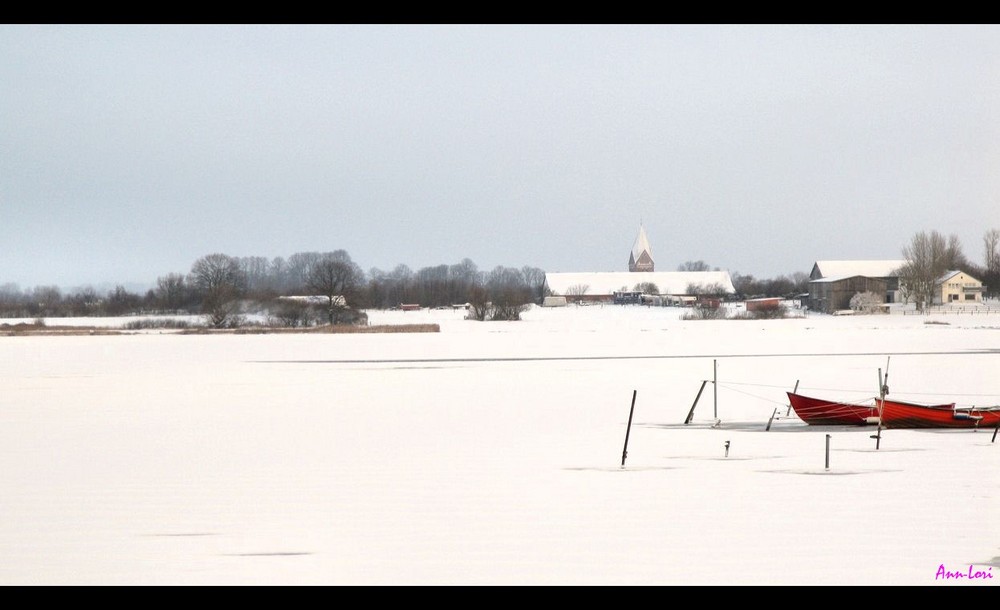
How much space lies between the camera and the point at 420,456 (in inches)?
472

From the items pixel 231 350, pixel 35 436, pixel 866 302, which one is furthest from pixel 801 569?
pixel 866 302

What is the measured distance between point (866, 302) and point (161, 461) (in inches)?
2714

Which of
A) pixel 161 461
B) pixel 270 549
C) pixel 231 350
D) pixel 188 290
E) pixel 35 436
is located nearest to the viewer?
pixel 270 549

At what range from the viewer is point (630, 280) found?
11019 centimetres

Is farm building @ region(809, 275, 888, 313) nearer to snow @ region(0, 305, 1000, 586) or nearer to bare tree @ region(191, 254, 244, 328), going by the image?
bare tree @ region(191, 254, 244, 328)

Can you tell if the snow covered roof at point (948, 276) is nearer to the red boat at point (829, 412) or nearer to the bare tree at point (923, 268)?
the bare tree at point (923, 268)

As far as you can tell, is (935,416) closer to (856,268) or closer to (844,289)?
(844,289)

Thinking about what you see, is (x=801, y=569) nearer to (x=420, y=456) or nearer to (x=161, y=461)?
(x=420, y=456)

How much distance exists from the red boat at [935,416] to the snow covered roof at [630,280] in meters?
90.4

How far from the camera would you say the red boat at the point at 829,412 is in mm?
14203

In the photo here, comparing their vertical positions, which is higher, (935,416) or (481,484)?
(935,416)

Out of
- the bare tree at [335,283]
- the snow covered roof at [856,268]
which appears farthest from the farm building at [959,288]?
the bare tree at [335,283]

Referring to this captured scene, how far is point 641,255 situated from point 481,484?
167 m

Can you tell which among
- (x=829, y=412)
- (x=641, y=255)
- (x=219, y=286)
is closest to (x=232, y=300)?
(x=219, y=286)
